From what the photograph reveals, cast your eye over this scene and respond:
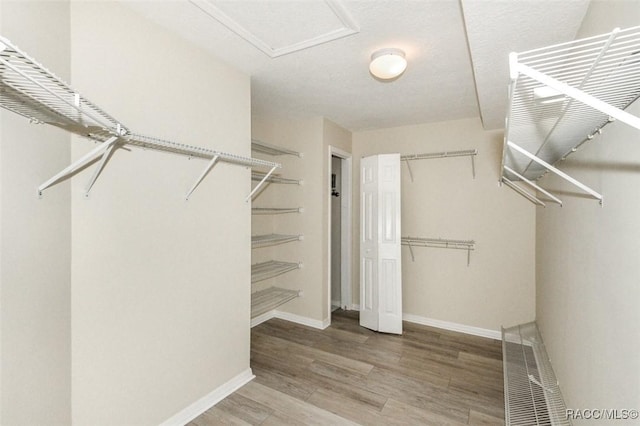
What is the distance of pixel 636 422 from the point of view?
0.82 meters

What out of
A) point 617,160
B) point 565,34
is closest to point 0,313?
point 617,160

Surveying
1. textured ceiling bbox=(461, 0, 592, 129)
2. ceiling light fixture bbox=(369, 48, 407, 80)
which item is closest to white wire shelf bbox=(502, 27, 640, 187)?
textured ceiling bbox=(461, 0, 592, 129)

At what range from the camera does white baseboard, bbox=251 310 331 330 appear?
3.37 m

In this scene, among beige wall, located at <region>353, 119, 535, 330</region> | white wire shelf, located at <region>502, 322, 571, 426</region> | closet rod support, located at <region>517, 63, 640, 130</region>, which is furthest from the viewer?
beige wall, located at <region>353, 119, 535, 330</region>

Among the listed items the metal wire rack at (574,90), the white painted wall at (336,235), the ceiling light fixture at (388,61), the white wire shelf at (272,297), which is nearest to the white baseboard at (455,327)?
the white painted wall at (336,235)

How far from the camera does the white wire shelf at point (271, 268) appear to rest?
2872 millimetres

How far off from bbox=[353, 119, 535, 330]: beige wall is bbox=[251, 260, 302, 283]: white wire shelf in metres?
1.38

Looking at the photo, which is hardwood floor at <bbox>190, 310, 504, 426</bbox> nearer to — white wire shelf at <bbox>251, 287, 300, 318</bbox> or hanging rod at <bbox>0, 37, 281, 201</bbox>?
white wire shelf at <bbox>251, 287, 300, 318</bbox>

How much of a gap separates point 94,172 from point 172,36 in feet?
3.07

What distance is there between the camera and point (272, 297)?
325 cm

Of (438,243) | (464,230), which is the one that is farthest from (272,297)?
(464,230)

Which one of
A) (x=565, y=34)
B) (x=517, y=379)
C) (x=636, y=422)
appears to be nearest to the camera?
(x=636, y=422)

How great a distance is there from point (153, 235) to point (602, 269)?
81.4 inches

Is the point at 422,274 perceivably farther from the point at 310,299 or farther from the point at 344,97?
the point at 344,97
